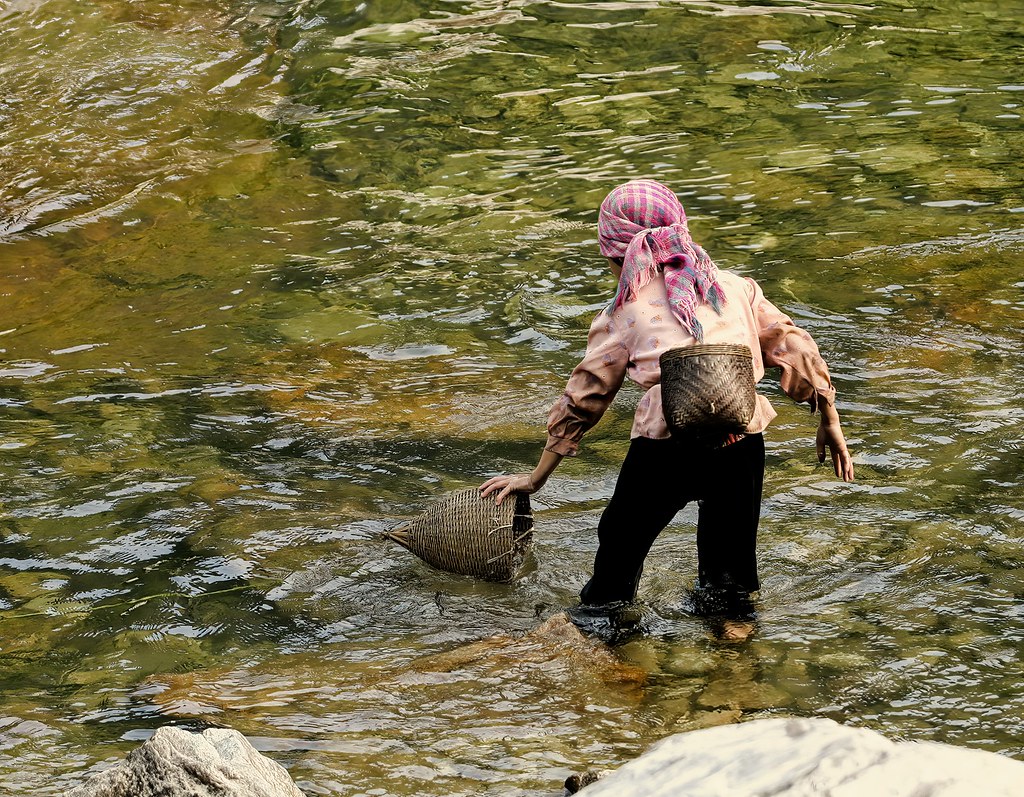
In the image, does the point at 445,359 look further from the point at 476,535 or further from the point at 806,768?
the point at 806,768

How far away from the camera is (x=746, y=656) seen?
4770 mm

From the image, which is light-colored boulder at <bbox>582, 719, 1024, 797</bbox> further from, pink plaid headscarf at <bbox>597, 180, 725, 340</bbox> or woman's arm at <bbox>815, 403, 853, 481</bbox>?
woman's arm at <bbox>815, 403, 853, 481</bbox>

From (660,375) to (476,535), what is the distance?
50.9 inches

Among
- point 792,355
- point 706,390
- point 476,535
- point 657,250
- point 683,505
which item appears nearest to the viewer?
point 706,390

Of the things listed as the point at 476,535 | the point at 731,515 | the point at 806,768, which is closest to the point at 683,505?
the point at 731,515

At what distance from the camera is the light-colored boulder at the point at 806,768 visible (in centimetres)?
264

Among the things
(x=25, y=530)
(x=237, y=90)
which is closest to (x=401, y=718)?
(x=25, y=530)

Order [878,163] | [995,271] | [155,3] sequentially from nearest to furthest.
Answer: [995,271] → [878,163] → [155,3]

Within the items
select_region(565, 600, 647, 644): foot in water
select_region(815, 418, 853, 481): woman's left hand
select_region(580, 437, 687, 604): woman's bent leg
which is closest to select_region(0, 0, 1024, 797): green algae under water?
select_region(565, 600, 647, 644): foot in water

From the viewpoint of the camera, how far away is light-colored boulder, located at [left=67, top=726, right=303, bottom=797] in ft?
10.7

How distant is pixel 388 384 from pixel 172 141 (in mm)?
5801

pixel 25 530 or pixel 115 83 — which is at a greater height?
pixel 115 83

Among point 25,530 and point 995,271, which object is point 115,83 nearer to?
point 25,530

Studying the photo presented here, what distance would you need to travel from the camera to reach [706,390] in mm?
4043
